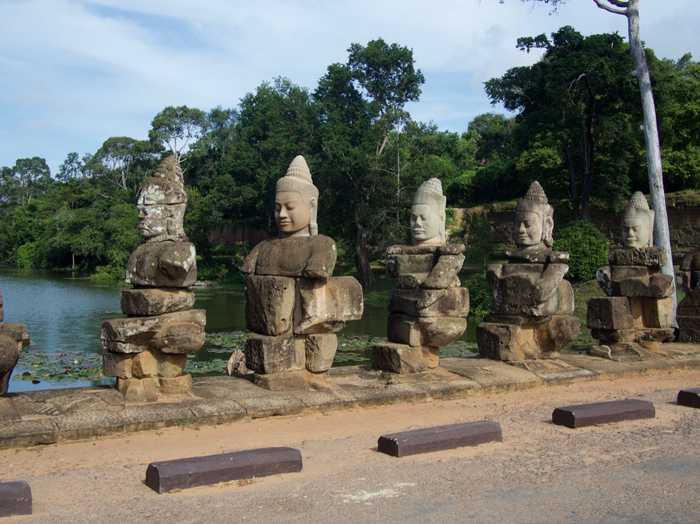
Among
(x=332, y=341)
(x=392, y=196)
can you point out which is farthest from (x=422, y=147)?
(x=332, y=341)

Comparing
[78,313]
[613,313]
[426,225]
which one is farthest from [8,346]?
[78,313]

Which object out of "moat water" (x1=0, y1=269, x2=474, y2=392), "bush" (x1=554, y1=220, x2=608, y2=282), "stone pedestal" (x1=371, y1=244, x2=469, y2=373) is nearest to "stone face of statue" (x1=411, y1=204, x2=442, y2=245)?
"stone pedestal" (x1=371, y1=244, x2=469, y2=373)

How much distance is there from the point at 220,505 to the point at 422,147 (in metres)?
27.4

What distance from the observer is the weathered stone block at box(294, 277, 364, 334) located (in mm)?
6508

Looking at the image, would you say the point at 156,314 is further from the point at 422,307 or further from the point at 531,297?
the point at 531,297

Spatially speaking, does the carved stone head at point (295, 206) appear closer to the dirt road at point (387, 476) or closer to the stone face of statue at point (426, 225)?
the stone face of statue at point (426, 225)

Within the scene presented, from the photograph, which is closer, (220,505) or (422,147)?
(220,505)

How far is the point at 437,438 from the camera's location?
5.30 m

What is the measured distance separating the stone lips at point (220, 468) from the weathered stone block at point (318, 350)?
6.44ft

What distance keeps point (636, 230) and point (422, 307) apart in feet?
12.3

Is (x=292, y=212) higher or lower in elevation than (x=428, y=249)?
higher

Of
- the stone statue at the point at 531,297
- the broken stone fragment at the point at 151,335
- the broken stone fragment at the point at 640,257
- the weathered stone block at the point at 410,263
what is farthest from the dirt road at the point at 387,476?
the broken stone fragment at the point at 640,257

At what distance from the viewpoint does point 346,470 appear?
484 centimetres

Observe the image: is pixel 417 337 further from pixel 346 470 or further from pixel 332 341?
pixel 346 470
